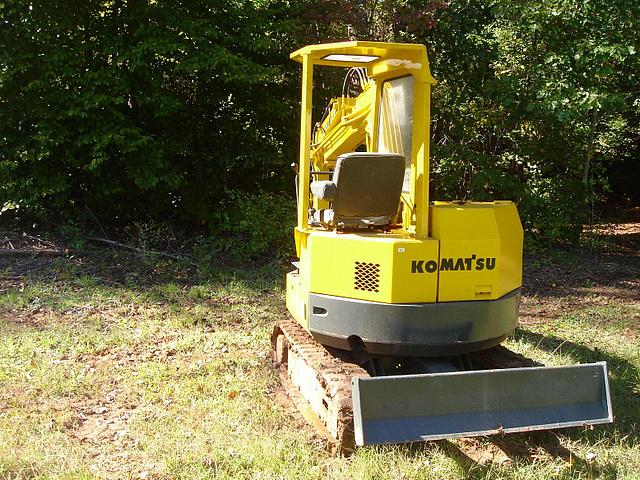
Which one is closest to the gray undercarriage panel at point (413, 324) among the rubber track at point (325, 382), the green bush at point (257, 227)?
the rubber track at point (325, 382)

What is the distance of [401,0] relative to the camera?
10391mm

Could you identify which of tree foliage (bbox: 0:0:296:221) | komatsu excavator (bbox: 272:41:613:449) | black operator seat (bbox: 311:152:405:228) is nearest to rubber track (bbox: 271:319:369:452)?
komatsu excavator (bbox: 272:41:613:449)

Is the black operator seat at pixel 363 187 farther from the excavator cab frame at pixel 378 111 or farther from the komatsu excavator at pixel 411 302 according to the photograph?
the excavator cab frame at pixel 378 111

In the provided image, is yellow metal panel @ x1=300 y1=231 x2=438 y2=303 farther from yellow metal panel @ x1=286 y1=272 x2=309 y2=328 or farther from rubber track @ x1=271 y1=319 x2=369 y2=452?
rubber track @ x1=271 y1=319 x2=369 y2=452

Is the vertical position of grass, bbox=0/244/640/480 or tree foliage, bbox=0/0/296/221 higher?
tree foliage, bbox=0/0/296/221

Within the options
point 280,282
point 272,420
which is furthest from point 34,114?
point 272,420

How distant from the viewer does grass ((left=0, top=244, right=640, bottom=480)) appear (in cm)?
421

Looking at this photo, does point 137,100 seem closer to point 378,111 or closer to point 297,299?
point 378,111

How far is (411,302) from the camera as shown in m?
4.48

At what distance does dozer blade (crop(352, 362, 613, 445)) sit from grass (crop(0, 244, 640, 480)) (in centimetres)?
23

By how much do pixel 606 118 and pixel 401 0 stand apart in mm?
4142

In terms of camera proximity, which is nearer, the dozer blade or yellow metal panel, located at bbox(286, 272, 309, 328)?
the dozer blade

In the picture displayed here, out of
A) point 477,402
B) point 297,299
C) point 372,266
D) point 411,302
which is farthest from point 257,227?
point 477,402

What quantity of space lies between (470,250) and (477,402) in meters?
0.99
